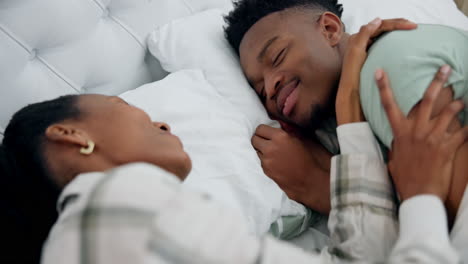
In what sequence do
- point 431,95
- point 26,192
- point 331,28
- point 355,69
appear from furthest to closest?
1. point 331,28
2. point 355,69
3. point 431,95
4. point 26,192

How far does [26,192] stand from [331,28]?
91 cm

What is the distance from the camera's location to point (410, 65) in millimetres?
856

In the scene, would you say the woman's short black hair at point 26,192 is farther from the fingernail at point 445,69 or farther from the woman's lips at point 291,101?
the fingernail at point 445,69

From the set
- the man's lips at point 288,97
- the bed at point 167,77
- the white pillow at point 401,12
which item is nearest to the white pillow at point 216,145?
the bed at point 167,77

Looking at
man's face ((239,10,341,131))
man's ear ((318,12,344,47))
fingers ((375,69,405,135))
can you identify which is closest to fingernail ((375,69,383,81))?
fingers ((375,69,405,135))

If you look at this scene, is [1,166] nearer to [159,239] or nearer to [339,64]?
[159,239]

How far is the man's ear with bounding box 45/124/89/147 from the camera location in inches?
27.2

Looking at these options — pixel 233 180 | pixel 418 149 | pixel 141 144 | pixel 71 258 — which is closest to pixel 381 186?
pixel 418 149

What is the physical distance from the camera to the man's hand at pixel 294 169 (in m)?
1.06

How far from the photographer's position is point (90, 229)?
518 millimetres

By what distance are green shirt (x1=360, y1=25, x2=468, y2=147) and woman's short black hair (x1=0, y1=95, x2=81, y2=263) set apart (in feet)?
1.96

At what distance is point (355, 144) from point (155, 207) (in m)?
0.52

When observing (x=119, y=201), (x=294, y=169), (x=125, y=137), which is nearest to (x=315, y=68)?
(x=294, y=169)

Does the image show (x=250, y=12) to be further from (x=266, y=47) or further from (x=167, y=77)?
(x=167, y=77)
